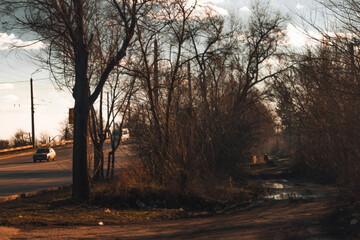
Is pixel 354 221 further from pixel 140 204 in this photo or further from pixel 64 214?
pixel 64 214

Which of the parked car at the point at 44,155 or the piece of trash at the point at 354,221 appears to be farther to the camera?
the parked car at the point at 44,155

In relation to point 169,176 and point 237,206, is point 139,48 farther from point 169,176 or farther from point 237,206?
point 237,206

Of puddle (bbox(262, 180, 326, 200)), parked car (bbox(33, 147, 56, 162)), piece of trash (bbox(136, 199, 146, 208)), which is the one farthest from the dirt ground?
parked car (bbox(33, 147, 56, 162))

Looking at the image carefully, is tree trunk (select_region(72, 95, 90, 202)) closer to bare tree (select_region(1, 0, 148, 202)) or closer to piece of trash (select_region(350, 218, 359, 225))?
bare tree (select_region(1, 0, 148, 202))

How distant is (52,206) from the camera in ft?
40.9

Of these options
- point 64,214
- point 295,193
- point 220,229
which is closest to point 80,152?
point 64,214

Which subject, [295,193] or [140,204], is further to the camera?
[295,193]

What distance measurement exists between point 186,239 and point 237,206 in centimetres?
663

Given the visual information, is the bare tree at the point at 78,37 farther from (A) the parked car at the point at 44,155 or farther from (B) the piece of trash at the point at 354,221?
(A) the parked car at the point at 44,155

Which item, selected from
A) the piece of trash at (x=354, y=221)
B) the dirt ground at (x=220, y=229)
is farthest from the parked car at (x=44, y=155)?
the piece of trash at (x=354, y=221)

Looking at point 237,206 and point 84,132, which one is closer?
point 84,132

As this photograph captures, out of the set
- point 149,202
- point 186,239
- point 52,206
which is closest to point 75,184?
point 52,206

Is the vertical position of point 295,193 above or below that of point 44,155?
below

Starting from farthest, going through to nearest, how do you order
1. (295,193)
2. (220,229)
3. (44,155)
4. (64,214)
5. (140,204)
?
(44,155), (295,193), (140,204), (64,214), (220,229)
